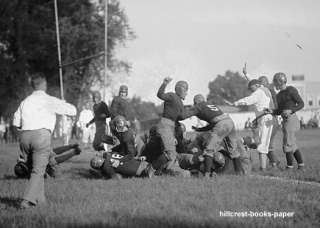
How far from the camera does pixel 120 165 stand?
29.7ft

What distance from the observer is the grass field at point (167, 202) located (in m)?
5.36

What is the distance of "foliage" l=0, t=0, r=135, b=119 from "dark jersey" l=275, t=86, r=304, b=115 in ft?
95.7

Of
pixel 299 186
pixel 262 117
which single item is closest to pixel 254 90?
pixel 262 117

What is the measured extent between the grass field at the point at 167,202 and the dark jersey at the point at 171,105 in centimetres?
134

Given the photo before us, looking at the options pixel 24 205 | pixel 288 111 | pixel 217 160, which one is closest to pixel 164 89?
pixel 217 160

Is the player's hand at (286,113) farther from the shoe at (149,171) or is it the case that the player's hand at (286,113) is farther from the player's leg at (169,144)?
the shoe at (149,171)

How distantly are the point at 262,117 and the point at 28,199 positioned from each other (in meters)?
5.79

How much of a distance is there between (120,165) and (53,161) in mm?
1430

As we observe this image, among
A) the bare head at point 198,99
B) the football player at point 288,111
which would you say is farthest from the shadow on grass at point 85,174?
the football player at point 288,111

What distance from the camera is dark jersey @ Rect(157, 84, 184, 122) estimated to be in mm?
9320

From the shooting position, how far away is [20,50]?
37.6 metres

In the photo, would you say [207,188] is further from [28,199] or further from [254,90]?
[254,90]

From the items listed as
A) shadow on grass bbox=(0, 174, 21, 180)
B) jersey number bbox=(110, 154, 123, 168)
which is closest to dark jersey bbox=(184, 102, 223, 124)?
jersey number bbox=(110, 154, 123, 168)

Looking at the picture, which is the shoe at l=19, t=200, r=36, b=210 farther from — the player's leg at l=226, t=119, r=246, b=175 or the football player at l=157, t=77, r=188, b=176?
the player's leg at l=226, t=119, r=246, b=175
